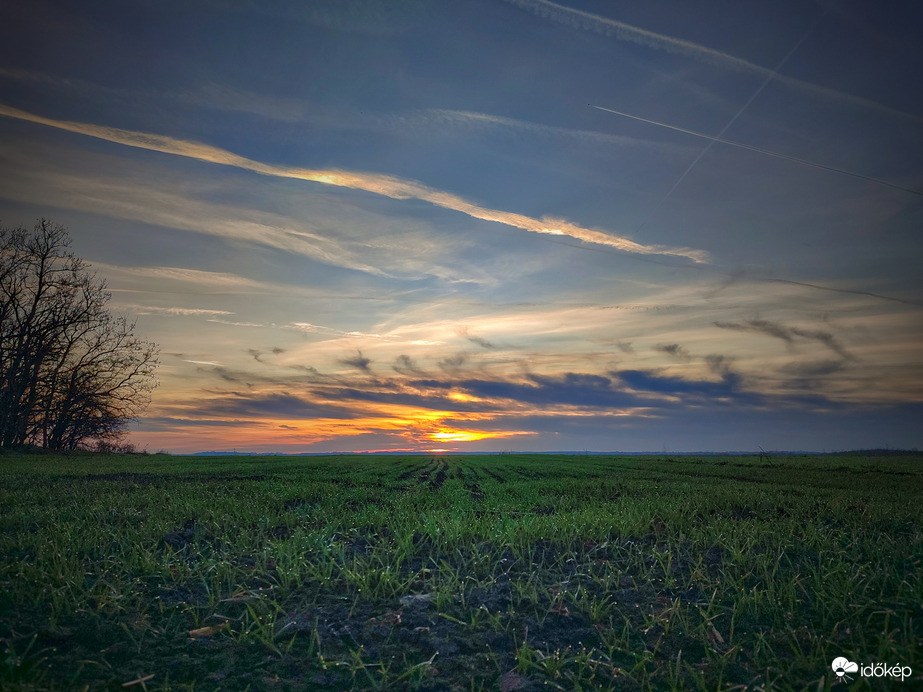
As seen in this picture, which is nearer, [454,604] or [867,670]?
[867,670]

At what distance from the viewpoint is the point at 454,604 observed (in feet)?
17.5

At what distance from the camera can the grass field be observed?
4391 millimetres

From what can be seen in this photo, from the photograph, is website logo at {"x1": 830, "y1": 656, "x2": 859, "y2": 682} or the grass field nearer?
website logo at {"x1": 830, "y1": 656, "x2": 859, "y2": 682}

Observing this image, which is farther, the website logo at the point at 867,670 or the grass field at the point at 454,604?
the grass field at the point at 454,604

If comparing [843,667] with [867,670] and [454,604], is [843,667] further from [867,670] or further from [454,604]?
[454,604]

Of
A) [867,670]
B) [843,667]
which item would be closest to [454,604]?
[843,667]

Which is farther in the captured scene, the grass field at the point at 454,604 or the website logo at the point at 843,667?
the grass field at the point at 454,604

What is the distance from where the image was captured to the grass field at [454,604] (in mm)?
4391

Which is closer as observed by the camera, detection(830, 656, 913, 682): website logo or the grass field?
detection(830, 656, 913, 682): website logo

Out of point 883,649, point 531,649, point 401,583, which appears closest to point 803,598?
point 883,649

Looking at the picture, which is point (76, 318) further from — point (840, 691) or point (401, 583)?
point (840, 691)

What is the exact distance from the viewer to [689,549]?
22.2ft

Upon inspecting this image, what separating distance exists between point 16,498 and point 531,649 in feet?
40.5

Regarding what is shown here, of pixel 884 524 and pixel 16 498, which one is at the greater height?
pixel 884 524
